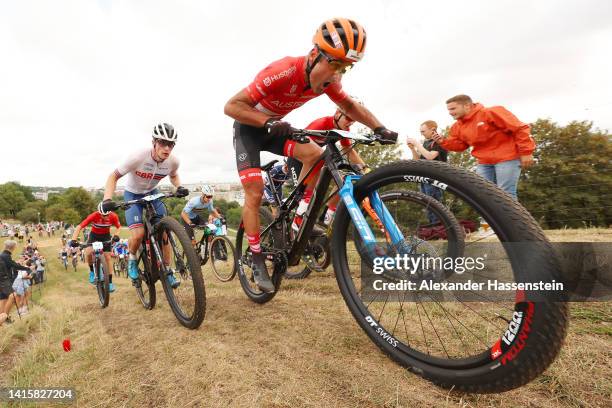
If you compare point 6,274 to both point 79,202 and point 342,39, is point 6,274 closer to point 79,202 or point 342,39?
point 342,39

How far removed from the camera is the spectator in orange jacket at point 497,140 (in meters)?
4.46

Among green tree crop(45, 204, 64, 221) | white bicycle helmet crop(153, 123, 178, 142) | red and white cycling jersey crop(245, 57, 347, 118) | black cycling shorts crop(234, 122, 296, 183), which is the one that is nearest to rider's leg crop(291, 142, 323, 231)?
black cycling shorts crop(234, 122, 296, 183)

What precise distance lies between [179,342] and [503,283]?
270 centimetres

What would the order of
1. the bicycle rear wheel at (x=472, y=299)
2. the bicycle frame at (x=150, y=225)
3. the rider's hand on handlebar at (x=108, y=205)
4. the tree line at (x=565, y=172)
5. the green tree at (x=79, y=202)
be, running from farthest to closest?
the green tree at (x=79, y=202)
the tree line at (x=565, y=172)
the bicycle frame at (x=150, y=225)
the rider's hand on handlebar at (x=108, y=205)
the bicycle rear wheel at (x=472, y=299)

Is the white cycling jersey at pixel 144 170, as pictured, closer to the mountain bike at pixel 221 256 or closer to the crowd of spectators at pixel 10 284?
the mountain bike at pixel 221 256

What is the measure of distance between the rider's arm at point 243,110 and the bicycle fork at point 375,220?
Result: 3.83ft

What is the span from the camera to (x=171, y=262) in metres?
4.11

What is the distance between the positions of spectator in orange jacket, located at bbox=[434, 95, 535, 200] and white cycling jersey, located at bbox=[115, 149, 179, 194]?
4.97 m

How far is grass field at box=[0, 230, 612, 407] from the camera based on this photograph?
1725 millimetres

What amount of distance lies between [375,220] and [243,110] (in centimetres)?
171

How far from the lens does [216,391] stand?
6.47 feet

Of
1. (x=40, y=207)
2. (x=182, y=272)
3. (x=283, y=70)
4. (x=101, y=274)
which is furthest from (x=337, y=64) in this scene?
(x=40, y=207)

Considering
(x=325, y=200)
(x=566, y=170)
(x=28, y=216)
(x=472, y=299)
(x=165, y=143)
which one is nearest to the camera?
(x=472, y=299)

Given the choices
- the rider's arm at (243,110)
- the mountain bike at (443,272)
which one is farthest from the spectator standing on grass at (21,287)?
the mountain bike at (443,272)
